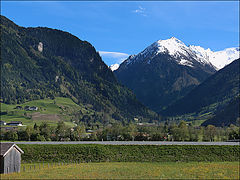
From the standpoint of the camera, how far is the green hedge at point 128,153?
289 ft

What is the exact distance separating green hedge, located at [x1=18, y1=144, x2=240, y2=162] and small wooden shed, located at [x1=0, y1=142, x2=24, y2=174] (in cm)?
2255

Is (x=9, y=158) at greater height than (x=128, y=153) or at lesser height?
greater

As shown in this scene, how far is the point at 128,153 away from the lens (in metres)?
91.4

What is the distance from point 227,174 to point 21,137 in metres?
120

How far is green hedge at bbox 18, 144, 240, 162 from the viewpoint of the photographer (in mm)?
87938

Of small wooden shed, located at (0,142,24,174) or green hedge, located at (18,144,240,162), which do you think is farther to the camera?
green hedge, located at (18,144,240,162)

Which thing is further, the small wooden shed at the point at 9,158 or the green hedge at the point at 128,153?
the green hedge at the point at 128,153

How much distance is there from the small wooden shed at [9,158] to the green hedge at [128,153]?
74.0ft

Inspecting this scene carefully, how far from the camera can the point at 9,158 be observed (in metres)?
66.9

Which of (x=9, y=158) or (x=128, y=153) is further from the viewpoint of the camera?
(x=128, y=153)

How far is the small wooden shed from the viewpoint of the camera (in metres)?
65.7

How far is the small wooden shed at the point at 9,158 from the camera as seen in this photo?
65.7 metres

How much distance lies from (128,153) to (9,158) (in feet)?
118

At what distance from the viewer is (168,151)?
90938mm
